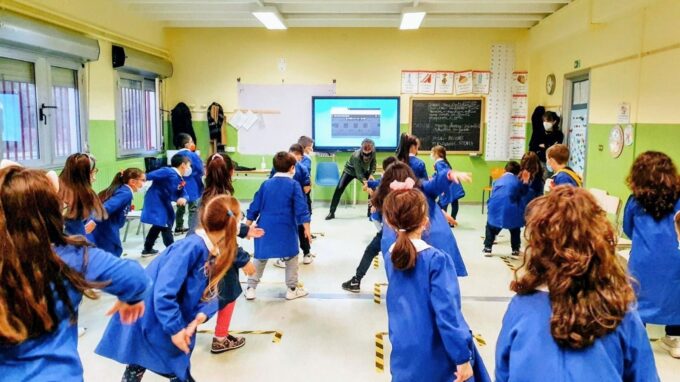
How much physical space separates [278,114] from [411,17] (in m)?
2.93

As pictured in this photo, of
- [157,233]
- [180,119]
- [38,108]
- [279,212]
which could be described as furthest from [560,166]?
[180,119]

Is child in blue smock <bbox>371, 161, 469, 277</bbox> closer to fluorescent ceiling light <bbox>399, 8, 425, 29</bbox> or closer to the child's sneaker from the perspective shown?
the child's sneaker

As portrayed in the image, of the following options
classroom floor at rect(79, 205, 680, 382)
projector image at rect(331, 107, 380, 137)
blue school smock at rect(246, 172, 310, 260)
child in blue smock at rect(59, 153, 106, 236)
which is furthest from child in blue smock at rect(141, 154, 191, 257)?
projector image at rect(331, 107, 380, 137)

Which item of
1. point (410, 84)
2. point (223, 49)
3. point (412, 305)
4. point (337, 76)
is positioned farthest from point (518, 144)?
point (412, 305)

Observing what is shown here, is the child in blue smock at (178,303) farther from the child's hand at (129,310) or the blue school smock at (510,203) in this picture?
the blue school smock at (510,203)

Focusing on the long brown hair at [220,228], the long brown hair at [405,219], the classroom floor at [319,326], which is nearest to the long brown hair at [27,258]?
the long brown hair at [220,228]

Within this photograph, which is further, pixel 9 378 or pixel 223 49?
pixel 223 49

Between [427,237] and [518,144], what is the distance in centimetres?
623

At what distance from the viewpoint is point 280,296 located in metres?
4.37

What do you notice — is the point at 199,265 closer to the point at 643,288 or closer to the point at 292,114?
the point at 643,288

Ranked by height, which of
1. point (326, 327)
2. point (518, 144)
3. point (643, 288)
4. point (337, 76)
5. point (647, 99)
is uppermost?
point (337, 76)

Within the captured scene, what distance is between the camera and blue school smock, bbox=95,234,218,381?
84.3 inches

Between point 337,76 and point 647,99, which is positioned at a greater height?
point 337,76

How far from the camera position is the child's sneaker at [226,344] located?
3296mm
